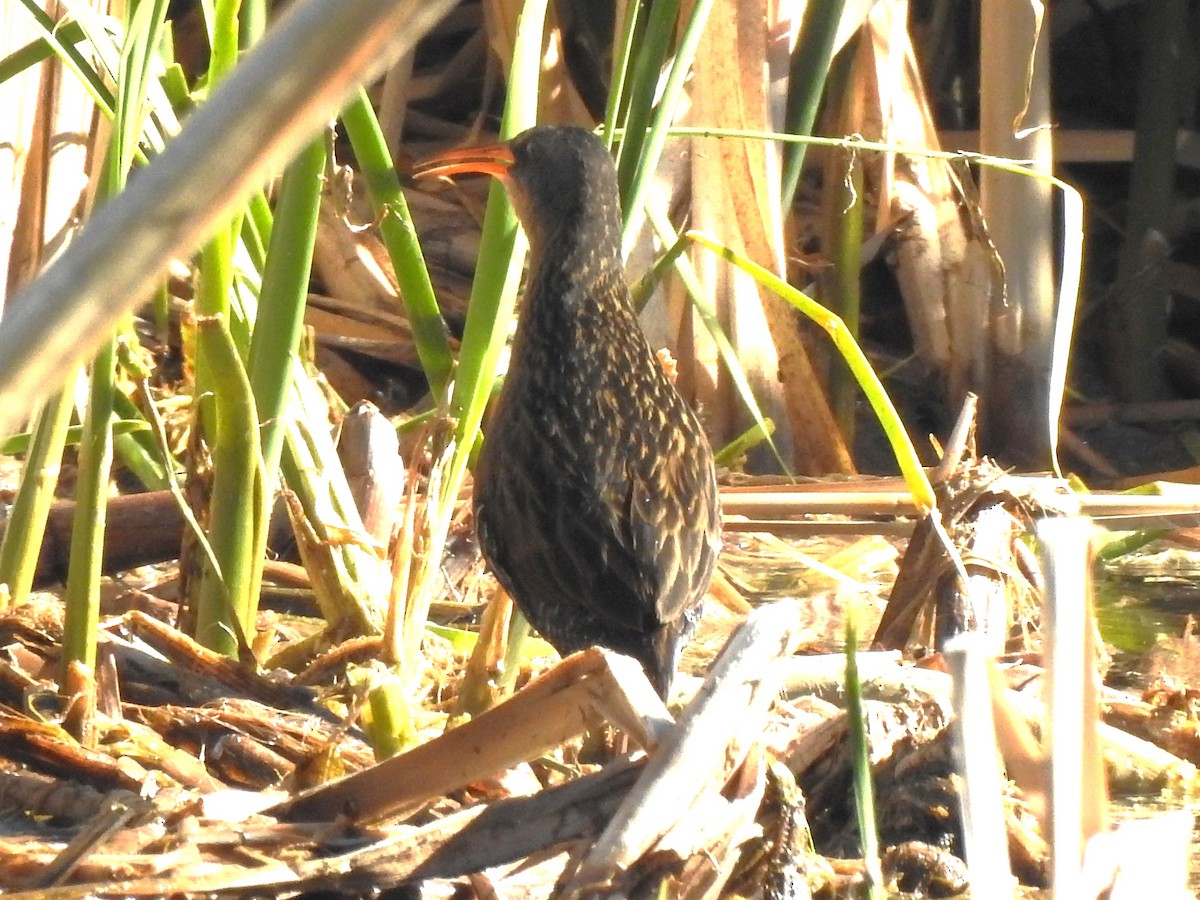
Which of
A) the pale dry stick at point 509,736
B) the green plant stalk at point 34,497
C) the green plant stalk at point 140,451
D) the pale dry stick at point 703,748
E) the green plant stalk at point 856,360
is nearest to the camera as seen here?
the pale dry stick at point 703,748

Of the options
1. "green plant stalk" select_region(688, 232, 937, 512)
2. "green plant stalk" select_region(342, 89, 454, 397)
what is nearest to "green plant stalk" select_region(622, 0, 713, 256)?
"green plant stalk" select_region(688, 232, 937, 512)

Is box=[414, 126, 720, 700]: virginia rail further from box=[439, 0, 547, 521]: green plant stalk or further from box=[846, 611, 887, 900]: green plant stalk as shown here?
box=[846, 611, 887, 900]: green plant stalk

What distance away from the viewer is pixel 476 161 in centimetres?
276

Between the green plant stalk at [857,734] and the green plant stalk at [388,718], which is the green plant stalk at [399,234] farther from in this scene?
→ the green plant stalk at [857,734]

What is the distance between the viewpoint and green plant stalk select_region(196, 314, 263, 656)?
1979mm

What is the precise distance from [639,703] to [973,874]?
427mm

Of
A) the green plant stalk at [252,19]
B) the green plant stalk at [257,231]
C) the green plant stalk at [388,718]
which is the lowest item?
the green plant stalk at [388,718]

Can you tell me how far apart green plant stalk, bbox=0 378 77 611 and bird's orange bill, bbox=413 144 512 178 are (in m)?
0.84

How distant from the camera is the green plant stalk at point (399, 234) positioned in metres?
2.18

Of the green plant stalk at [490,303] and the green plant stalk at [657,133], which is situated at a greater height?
the green plant stalk at [657,133]

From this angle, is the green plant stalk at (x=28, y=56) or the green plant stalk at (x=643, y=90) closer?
the green plant stalk at (x=28, y=56)

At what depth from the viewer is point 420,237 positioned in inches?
153

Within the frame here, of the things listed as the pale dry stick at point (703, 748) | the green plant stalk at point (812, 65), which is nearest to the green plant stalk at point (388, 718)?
the pale dry stick at point (703, 748)

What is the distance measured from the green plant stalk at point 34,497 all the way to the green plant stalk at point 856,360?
31.0 inches
